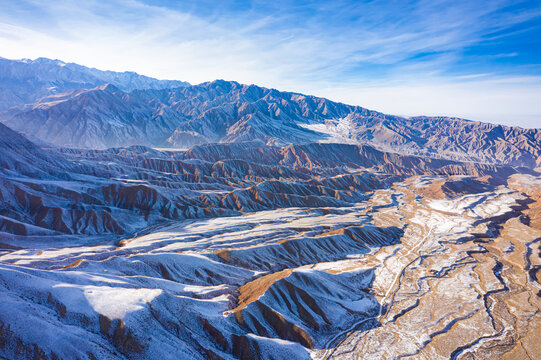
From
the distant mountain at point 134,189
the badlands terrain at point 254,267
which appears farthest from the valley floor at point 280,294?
the distant mountain at point 134,189

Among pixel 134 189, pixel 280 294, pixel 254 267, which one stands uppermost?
pixel 134 189

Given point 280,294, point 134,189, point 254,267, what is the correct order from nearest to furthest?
point 280,294 < point 254,267 < point 134,189

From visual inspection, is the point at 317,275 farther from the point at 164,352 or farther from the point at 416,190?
the point at 416,190

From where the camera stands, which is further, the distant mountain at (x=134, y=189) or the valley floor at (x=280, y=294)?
the distant mountain at (x=134, y=189)

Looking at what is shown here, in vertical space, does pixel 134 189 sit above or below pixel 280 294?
above

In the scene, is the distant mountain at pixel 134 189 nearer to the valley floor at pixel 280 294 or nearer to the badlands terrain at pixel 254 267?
the badlands terrain at pixel 254 267

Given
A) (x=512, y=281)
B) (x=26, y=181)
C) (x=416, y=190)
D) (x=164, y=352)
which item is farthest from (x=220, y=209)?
(x=416, y=190)

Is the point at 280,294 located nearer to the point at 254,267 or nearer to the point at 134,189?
the point at 254,267

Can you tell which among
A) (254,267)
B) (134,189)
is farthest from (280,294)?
(134,189)
